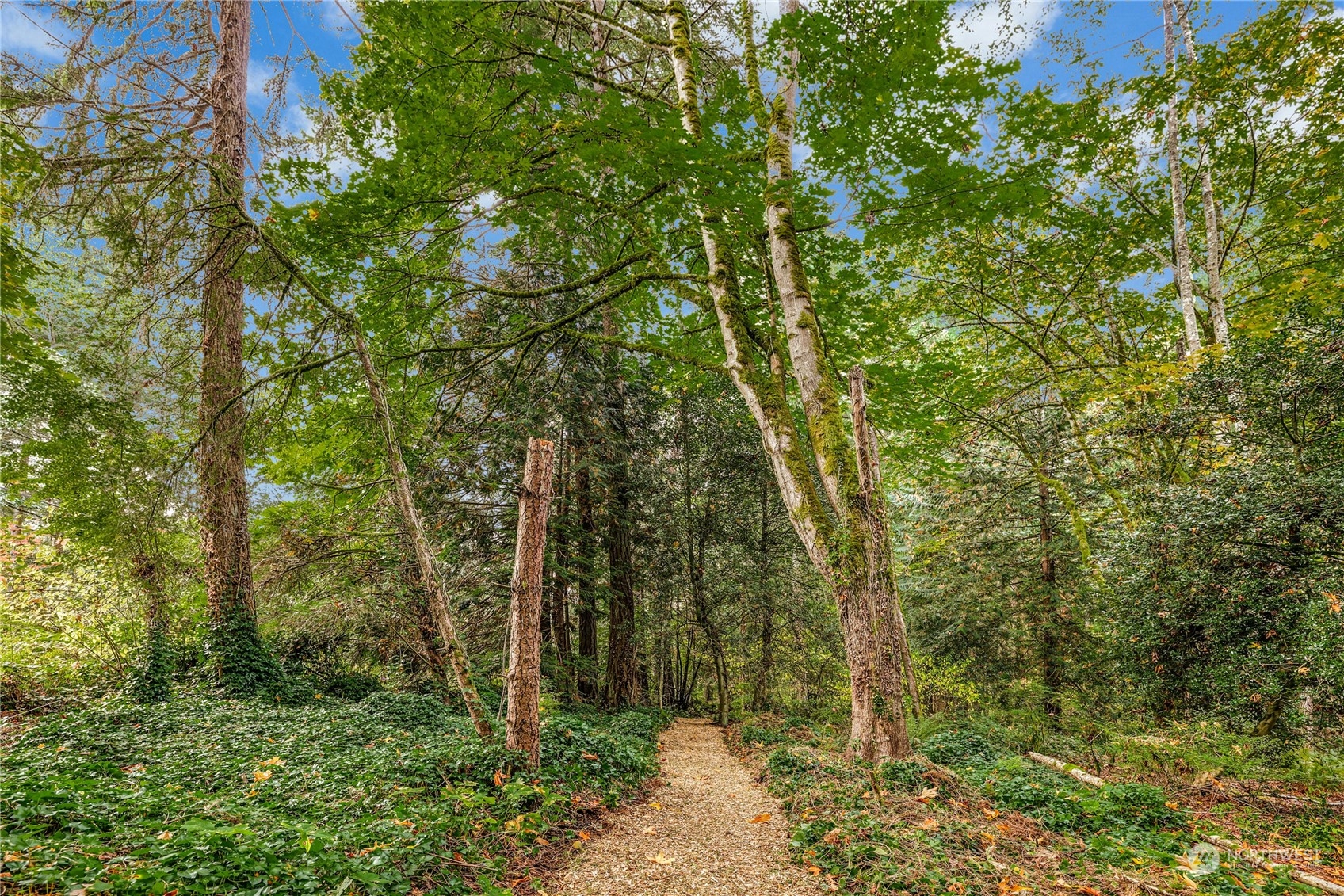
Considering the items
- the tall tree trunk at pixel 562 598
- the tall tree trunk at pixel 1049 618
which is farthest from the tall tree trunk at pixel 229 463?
the tall tree trunk at pixel 1049 618

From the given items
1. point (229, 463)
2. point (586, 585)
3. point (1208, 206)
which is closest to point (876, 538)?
point (586, 585)

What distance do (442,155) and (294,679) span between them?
29.7ft

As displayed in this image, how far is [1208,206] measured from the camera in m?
9.06

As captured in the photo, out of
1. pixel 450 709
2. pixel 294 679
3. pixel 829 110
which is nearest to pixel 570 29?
pixel 829 110

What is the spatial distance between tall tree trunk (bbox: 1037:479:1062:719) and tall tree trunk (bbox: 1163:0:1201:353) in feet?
11.9

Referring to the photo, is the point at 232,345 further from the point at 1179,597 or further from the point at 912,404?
the point at 1179,597

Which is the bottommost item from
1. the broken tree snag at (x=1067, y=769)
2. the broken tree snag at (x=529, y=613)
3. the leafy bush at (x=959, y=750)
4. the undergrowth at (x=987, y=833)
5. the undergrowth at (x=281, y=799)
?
the broken tree snag at (x=1067, y=769)

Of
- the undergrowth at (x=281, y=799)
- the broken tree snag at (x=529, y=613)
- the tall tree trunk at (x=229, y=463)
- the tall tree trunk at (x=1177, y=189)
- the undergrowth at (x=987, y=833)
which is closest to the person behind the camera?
the undergrowth at (x=281, y=799)

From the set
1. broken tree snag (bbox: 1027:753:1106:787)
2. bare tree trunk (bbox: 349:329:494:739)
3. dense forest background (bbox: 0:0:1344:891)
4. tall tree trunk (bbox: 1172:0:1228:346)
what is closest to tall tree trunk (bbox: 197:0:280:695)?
dense forest background (bbox: 0:0:1344:891)

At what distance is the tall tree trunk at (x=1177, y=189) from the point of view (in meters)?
8.99

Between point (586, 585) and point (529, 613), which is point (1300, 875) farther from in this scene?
point (586, 585)

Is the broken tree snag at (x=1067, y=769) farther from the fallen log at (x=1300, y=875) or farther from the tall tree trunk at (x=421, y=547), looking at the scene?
the tall tree trunk at (x=421, y=547)

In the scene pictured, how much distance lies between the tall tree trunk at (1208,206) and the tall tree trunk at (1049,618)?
384 cm

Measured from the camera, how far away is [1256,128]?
8.88 m
